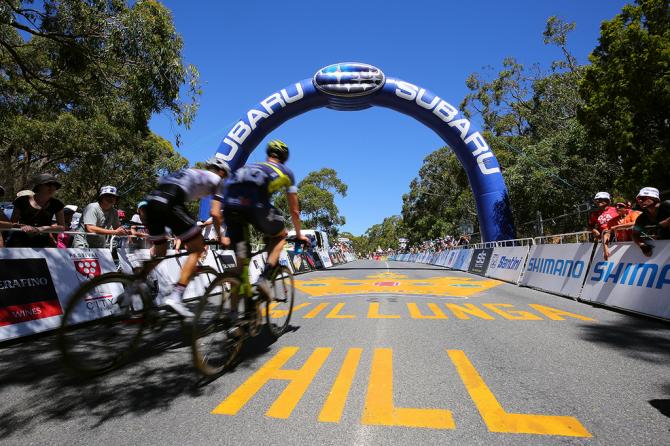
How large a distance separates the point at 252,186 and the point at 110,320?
1.70 metres

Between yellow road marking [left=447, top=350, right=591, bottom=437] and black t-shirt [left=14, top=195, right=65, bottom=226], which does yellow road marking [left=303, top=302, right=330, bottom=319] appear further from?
black t-shirt [left=14, top=195, right=65, bottom=226]

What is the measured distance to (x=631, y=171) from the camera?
1602 cm

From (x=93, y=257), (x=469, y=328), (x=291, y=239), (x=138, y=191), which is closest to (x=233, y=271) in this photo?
(x=291, y=239)

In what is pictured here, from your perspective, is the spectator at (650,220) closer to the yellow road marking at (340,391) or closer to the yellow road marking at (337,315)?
the yellow road marking at (337,315)

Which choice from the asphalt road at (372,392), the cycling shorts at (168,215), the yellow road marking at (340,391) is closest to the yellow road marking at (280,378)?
the asphalt road at (372,392)

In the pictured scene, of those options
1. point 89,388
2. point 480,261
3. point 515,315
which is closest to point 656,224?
point 515,315

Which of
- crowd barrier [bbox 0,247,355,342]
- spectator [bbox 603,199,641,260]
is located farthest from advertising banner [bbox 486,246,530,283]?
crowd barrier [bbox 0,247,355,342]

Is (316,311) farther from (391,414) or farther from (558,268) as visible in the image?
(558,268)

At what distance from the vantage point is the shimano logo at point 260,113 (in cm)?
2117

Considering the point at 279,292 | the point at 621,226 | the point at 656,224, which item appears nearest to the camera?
the point at 279,292

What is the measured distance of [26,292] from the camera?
5406 millimetres

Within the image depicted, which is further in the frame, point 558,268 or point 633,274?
point 558,268

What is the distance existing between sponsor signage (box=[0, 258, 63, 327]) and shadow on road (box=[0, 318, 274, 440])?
65 centimetres

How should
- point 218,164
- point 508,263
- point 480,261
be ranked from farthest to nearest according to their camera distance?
point 480,261, point 508,263, point 218,164
